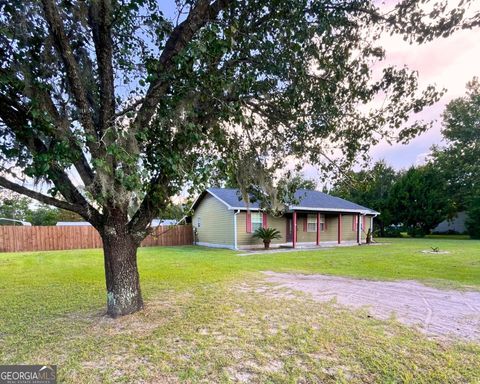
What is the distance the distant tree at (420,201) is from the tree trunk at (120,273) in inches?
980

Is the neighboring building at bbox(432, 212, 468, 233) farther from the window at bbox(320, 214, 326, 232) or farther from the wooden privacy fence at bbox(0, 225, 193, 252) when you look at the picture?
the wooden privacy fence at bbox(0, 225, 193, 252)

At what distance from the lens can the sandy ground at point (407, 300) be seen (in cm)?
374

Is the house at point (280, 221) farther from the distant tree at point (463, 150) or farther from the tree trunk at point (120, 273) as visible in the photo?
the distant tree at point (463, 150)

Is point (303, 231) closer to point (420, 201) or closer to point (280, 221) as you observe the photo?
point (280, 221)

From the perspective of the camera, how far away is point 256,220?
50.4 feet

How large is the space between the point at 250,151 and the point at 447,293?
4.34 metres

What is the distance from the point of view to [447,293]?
533cm

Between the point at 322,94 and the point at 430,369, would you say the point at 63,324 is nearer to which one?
the point at 430,369

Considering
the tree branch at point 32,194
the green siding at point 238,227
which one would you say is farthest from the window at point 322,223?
the tree branch at point 32,194

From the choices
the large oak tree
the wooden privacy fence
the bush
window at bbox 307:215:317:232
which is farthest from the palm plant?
the bush

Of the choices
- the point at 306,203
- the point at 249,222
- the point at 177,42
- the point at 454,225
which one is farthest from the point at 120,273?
the point at 454,225

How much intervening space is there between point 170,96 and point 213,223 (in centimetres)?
1308

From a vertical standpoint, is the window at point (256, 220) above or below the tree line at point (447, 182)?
below

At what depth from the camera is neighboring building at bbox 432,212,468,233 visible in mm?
26625
